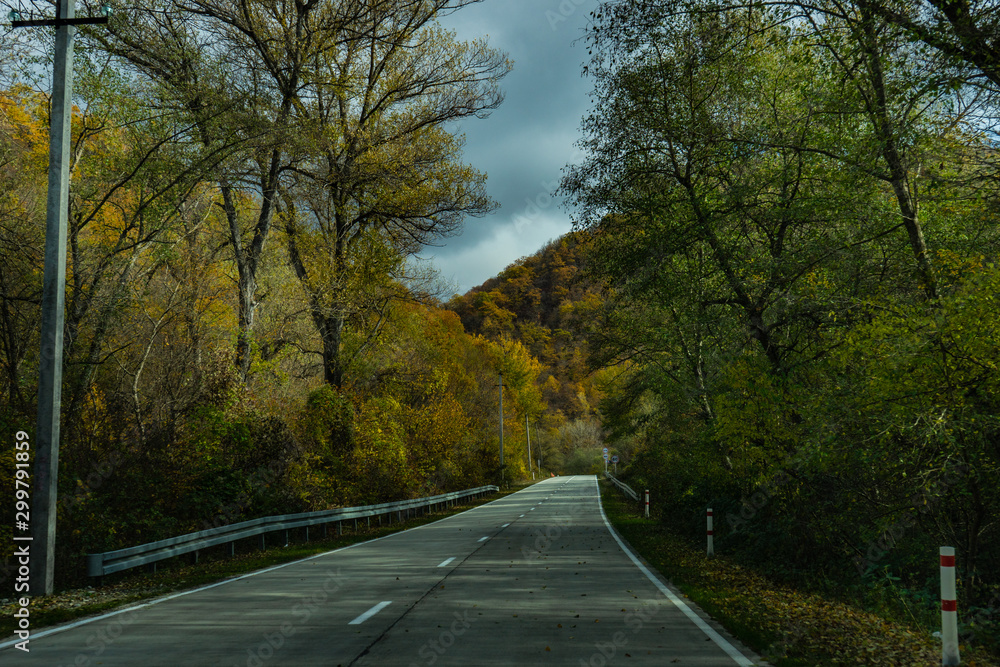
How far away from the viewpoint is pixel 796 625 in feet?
29.4

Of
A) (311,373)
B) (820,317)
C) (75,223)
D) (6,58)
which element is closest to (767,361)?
(820,317)

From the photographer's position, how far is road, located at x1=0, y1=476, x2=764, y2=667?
22.3 feet

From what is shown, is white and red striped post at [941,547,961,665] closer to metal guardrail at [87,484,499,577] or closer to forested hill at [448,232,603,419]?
metal guardrail at [87,484,499,577]

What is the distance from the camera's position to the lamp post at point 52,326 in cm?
1048

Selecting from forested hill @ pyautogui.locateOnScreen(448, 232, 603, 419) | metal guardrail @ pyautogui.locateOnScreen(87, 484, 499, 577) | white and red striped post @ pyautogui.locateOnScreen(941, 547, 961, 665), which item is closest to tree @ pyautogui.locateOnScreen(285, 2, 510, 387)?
metal guardrail @ pyautogui.locateOnScreen(87, 484, 499, 577)

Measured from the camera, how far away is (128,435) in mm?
16047

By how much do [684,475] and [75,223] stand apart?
1977 centimetres

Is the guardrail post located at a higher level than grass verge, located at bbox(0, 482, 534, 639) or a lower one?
higher

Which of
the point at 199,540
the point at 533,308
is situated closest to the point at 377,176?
the point at 199,540

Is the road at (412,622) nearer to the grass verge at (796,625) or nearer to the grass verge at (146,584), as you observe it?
the grass verge at (796,625)

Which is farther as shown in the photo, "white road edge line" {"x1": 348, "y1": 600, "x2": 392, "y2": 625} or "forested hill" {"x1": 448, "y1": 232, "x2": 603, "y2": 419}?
"forested hill" {"x1": 448, "y1": 232, "x2": 603, "y2": 419}

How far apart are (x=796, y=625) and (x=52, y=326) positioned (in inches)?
419

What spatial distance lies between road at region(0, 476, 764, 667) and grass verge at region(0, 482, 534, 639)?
1.63 feet

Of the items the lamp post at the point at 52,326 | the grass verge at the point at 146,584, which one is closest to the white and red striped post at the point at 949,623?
the grass verge at the point at 146,584
